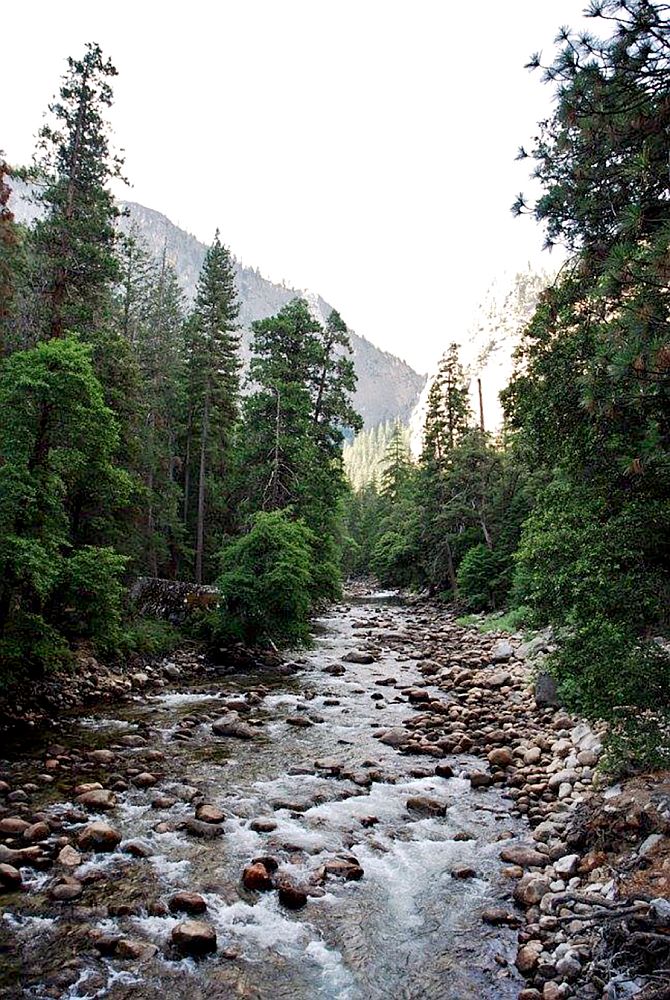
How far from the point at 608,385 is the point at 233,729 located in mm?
9597

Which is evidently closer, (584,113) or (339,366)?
(584,113)

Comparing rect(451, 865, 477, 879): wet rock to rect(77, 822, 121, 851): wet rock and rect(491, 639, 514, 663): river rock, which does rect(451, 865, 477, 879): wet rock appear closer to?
rect(77, 822, 121, 851): wet rock

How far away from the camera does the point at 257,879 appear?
263 inches

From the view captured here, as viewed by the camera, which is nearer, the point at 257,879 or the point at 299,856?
the point at 257,879

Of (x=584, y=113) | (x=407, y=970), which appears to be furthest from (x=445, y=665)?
(x=584, y=113)

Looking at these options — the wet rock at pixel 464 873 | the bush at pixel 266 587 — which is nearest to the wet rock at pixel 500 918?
the wet rock at pixel 464 873

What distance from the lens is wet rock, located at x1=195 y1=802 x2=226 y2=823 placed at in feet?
26.8

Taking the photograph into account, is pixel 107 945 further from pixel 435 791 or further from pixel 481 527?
pixel 481 527

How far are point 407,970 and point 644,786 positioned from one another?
355cm

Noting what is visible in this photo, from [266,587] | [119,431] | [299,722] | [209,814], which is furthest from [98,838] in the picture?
[119,431]

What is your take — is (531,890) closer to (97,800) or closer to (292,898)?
(292,898)

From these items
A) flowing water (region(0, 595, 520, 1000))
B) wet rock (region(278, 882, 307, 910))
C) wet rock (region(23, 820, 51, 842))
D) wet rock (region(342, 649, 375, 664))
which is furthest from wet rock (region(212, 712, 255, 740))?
wet rock (region(342, 649, 375, 664))

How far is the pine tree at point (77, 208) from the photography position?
629 inches

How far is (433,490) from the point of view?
3550 cm
